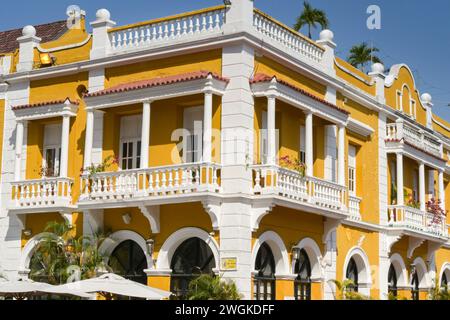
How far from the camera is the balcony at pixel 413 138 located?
25938 mm

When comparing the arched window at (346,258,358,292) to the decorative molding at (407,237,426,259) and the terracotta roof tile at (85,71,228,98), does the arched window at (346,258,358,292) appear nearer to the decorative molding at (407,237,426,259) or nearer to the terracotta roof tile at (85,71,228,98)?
the decorative molding at (407,237,426,259)

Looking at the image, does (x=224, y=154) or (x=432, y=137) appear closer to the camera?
(x=224, y=154)

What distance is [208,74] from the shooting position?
1852 cm

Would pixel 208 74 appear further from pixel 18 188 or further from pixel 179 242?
pixel 18 188

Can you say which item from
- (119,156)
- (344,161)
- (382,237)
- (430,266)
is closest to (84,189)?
(119,156)

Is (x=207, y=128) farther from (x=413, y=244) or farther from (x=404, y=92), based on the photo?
(x=404, y=92)

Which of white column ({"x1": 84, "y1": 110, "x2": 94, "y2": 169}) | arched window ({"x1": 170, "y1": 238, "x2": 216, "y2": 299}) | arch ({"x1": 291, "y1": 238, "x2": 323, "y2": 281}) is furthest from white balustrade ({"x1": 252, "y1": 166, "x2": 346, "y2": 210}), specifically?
white column ({"x1": 84, "y1": 110, "x2": 94, "y2": 169})

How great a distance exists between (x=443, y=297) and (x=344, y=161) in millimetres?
5306

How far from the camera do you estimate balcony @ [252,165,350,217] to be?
1856cm

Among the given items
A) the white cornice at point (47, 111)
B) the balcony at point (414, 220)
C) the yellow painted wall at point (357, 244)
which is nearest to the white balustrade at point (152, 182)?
the white cornice at point (47, 111)

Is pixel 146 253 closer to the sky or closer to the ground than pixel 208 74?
closer to the ground

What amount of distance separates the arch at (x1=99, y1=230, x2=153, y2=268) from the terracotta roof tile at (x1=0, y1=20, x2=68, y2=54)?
30.3 ft

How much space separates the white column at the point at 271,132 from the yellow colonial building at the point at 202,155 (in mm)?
36

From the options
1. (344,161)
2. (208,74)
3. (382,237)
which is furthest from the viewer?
(382,237)
